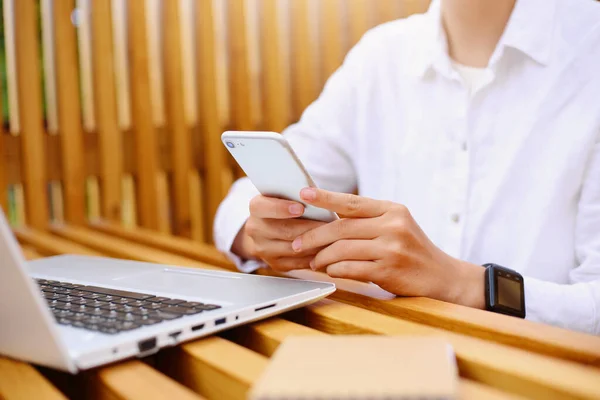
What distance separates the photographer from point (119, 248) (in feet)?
4.27

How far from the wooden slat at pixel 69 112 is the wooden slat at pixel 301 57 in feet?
3.23

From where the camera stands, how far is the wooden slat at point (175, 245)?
3.80ft

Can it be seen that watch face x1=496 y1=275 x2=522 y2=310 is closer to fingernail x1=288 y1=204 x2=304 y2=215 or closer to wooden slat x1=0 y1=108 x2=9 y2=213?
fingernail x1=288 y1=204 x2=304 y2=215

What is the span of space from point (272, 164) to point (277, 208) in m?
0.10

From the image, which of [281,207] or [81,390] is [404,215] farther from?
[81,390]

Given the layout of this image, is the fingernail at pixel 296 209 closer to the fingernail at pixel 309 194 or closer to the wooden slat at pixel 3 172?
the fingernail at pixel 309 194

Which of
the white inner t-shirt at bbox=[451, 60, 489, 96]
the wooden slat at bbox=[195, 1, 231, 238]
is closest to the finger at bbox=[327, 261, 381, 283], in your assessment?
the white inner t-shirt at bbox=[451, 60, 489, 96]

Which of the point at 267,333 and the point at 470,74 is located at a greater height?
the point at 470,74


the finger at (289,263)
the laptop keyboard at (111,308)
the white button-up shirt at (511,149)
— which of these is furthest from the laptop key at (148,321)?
the white button-up shirt at (511,149)

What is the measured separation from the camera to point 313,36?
267 cm

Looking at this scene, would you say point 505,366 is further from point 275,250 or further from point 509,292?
point 275,250

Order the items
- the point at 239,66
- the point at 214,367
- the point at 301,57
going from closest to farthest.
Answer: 1. the point at 214,367
2. the point at 239,66
3. the point at 301,57

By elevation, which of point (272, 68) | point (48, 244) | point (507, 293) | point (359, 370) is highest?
point (272, 68)

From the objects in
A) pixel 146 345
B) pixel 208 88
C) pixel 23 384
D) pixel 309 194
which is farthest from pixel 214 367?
pixel 208 88
